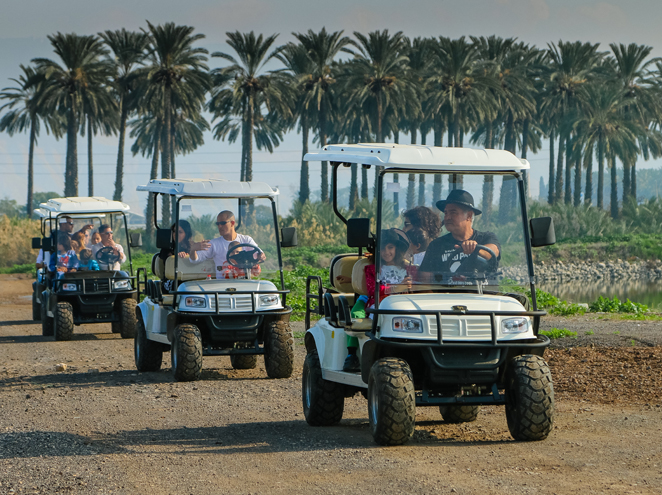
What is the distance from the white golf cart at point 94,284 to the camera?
17203mm

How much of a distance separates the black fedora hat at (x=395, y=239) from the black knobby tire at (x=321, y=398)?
1454 mm

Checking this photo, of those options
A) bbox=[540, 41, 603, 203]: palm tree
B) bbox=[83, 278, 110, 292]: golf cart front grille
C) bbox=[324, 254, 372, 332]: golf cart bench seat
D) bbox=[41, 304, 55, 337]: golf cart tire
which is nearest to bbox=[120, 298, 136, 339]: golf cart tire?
bbox=[83, 278, 110, 292]: golf cart front grille

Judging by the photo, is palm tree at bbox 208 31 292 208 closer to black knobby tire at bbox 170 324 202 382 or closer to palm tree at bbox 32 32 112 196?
palm tree at bbox 32 32 112 196

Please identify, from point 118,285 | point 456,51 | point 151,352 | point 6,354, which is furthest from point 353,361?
point 456,51

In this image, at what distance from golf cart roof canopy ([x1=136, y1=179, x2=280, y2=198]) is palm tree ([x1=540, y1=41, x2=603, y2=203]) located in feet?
162

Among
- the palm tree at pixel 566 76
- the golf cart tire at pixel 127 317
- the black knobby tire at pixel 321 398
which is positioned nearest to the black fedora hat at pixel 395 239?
the black knobby tire at pixel 321 398

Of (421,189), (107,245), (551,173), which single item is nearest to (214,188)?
(421,189)

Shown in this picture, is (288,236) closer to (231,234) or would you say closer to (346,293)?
(231,234)

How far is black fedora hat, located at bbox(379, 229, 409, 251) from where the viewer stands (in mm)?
7379

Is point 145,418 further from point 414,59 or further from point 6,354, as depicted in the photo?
point 414,59

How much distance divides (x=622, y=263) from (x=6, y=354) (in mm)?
46067

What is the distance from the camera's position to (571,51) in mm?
57812

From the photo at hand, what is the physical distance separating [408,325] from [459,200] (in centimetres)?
129

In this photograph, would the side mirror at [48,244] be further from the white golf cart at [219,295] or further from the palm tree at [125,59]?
the palm tree at [125,59]
